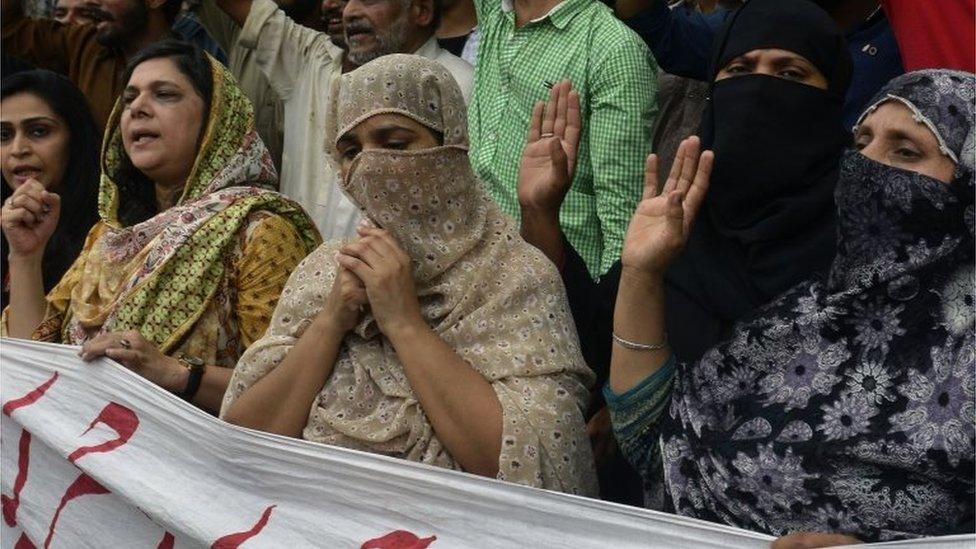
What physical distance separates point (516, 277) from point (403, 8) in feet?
6.46

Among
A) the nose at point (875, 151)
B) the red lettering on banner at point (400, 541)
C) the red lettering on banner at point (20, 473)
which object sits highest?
the nose at point (875, 151)

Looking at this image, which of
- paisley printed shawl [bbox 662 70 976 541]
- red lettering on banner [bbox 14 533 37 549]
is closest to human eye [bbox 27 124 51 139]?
red lettering on banner [bbox 14 533 37 549]

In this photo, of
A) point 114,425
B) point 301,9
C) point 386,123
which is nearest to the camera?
point 386,123

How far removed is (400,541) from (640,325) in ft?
2.02

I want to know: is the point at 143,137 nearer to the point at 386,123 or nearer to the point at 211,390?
the point at 211,390

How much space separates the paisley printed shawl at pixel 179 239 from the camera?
4.35m

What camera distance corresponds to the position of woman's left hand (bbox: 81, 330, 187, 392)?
4090 mm

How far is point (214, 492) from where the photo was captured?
3666mm

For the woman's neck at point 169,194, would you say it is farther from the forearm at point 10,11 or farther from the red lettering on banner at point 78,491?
the forearm at point 10,11

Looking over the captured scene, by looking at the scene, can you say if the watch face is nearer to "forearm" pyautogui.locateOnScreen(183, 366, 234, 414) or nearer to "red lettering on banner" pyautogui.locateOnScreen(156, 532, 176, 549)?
"forearm" pyautogui.locateOnScreen(183, 366, 234, 414)

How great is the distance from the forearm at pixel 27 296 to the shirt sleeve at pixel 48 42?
1387mm

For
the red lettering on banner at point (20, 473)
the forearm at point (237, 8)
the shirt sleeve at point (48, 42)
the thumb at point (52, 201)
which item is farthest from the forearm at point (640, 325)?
the shirt sleeve at point (48, 42)

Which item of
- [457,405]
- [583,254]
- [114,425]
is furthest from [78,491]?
[583,254]

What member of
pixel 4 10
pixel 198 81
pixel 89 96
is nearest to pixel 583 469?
pixel 198 81
